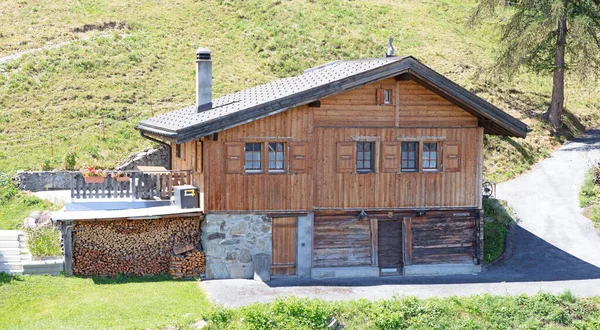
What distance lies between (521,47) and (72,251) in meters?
26.8

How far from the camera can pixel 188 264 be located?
22.7m

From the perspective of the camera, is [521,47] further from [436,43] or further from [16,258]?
[16,258]

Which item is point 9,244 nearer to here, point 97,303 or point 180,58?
point 97,303

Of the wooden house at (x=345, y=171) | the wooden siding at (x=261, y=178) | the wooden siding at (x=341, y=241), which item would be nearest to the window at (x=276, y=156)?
the wooden house at (x=345, y=171)

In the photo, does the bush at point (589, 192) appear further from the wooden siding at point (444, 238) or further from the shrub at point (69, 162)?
the shrub at point (69, 162)

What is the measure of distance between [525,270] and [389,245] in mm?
4527

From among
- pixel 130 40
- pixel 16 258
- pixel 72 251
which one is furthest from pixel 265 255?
pixel 130 40

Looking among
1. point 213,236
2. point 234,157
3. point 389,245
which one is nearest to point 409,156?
point 389,245

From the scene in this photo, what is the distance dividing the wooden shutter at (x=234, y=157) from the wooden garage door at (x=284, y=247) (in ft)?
6.70

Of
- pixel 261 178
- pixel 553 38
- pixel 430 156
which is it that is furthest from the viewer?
pixel 553 38

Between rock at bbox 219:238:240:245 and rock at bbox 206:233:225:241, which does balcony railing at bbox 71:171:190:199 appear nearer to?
rock at bbox 206:233:225:241

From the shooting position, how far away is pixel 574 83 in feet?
163

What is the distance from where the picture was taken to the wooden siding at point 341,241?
23828mm

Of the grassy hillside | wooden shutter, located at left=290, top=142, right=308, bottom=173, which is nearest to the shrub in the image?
the grassy hillside
